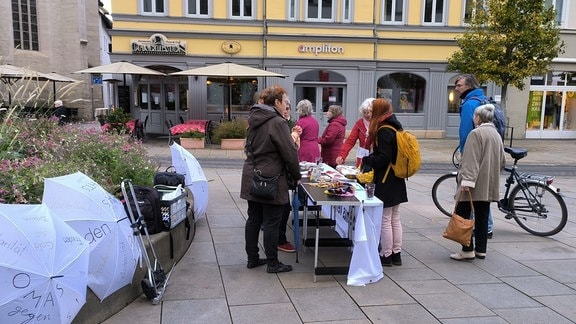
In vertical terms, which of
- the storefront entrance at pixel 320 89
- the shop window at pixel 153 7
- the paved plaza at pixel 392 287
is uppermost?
the shop window at pixel 153 7

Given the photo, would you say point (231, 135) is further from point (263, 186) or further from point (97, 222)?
point (97, 222)

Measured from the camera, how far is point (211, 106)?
19828 mm

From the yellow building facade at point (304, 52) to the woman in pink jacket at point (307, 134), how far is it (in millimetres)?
13114

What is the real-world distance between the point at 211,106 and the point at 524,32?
39.1ft

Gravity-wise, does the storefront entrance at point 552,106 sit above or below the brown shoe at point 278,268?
above

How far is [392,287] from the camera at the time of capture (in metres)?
4.28

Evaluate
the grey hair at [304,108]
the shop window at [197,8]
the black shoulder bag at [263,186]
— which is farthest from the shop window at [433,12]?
the black shoulder bag at [263,186]

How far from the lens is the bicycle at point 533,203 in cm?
591

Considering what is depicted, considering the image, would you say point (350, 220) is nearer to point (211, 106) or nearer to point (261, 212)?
point (261, 212)

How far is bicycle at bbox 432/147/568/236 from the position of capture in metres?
5.91

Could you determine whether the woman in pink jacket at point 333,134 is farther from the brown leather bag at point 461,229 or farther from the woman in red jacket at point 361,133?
the brown leather bag at point 461,229

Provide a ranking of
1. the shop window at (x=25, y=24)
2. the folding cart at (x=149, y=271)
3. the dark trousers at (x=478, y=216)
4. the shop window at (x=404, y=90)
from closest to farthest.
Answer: the folding cart at (x=149, y=271), the dark trousers at (x=478, y=216), the shop window at (x=404, y=90), the shop window at (x=25, y=24)

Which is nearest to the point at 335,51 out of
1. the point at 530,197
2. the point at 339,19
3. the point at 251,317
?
the point at 339,19

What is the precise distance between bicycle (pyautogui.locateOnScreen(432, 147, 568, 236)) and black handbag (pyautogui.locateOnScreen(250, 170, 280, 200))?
2736 millimetres
